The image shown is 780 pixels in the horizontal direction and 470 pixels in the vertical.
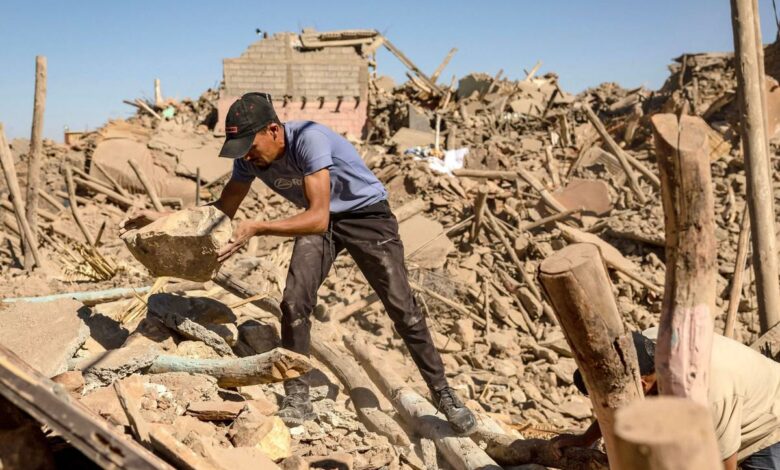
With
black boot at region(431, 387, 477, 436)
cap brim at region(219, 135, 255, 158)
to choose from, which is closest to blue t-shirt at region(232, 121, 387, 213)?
cap brim at region(219, 135, 255, 158)

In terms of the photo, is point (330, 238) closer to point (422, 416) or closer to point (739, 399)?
point (422, 416)

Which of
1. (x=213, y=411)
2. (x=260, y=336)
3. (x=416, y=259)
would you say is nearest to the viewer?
(x=213, y=411)

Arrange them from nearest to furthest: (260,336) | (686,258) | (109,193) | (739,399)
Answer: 1. (686,258)
2. (739,399)
3. (260,336)
4. (109,193)

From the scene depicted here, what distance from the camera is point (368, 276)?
4.09 metres

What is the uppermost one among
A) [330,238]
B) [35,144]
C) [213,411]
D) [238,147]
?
[238,147]

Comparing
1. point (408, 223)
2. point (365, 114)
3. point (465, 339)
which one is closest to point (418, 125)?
point (365, 114)

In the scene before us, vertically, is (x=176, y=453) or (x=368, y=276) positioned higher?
(x=368, y=276)

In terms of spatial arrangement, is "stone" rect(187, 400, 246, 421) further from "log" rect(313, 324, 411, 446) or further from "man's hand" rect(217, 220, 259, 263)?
"log" rect(313, 324, 411, 446)

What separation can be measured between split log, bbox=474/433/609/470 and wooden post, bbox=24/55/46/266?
5898mm

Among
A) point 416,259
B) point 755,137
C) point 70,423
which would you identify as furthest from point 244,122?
point 416,259

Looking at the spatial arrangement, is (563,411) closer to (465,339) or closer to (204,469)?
(465,339)

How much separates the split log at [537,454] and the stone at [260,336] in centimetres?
171

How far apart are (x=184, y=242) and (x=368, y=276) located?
Result: 1.11 metres

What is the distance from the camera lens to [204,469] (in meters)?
2.32
